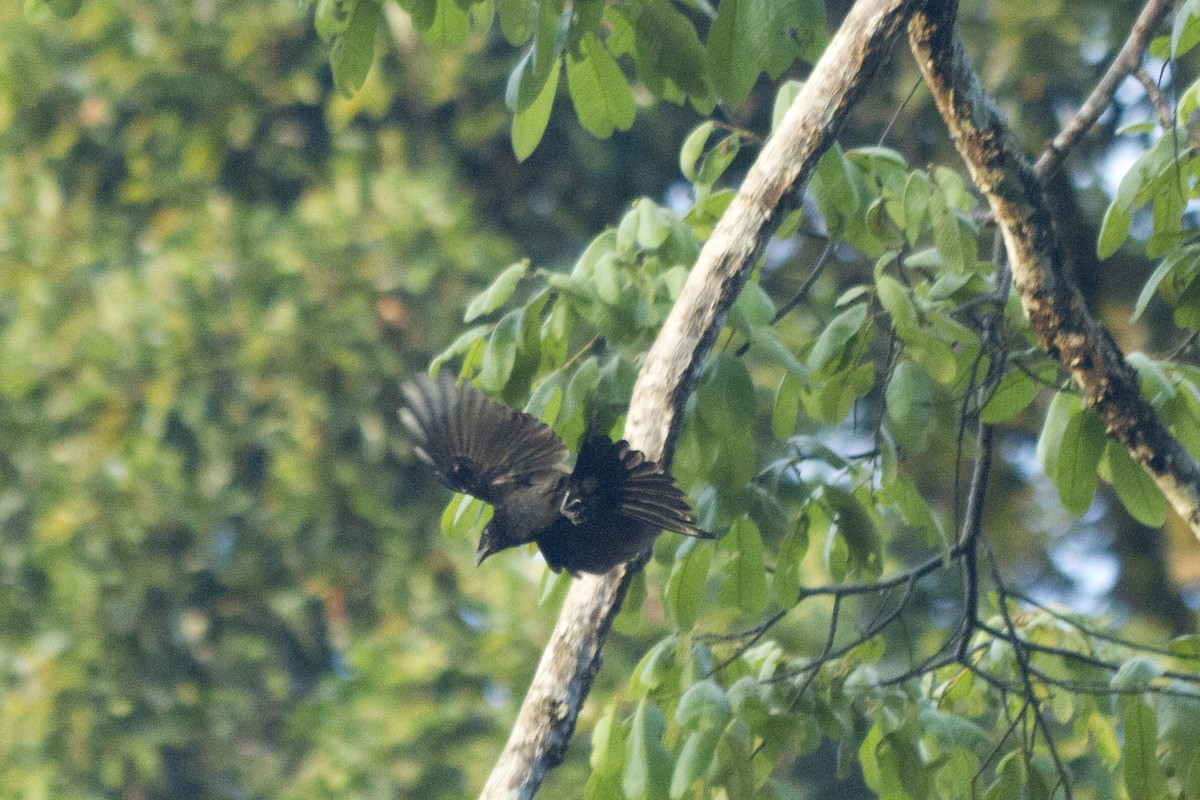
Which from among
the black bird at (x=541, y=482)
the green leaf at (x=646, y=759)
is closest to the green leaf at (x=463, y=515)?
the black bird at (x=541, y=482)

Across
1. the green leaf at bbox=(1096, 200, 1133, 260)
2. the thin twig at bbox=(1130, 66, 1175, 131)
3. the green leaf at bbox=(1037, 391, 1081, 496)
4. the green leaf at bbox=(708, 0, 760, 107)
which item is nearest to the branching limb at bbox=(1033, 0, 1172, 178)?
the thin twig at bbox=(1130, 66, 1175, 131)

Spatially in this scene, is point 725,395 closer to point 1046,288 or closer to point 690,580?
point 690,580

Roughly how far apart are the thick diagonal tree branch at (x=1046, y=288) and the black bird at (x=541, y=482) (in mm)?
642

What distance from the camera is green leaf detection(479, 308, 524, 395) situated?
2.08 metres

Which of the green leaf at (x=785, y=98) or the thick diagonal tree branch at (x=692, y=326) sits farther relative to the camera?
the green leaf at (x=785, y=98)

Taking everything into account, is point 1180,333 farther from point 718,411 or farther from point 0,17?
point 0,17

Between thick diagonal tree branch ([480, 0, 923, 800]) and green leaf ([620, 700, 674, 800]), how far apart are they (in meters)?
0.17

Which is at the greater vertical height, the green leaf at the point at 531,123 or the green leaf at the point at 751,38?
the green leaf at the point at 531,123

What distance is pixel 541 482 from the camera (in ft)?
7.47

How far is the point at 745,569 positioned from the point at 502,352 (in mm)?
536

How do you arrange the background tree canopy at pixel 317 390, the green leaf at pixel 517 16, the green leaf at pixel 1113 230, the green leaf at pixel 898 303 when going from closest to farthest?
the green leaf at pixel 517 16, the green leaf at pixel 898 303, the green leaf at pixel 1113 230, the background tree canopy at pixel 317 390

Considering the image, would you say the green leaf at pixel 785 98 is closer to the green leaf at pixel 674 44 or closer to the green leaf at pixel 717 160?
the green leaf at pixel 717 160

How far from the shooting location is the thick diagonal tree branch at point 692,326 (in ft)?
6.08

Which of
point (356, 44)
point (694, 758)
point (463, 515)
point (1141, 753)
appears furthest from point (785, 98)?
point (1141, 753)
